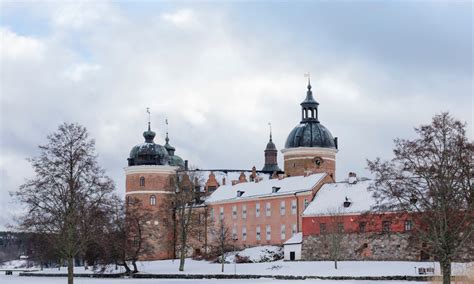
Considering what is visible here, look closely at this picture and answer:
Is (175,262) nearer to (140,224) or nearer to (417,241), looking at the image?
(140,224)

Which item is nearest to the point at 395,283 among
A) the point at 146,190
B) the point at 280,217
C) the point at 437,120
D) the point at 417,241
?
the point at 417,241

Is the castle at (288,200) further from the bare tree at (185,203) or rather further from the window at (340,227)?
the bare tree at (185,203)

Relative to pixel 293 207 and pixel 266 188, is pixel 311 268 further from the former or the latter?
pixel 266 188

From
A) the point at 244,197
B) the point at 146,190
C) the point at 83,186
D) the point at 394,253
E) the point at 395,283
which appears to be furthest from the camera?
the point at 146,190

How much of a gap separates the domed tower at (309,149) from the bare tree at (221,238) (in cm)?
1188

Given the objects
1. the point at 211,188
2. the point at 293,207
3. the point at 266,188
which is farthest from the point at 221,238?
the point at 211,188

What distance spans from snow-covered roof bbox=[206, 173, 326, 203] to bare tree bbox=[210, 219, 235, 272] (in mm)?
3473

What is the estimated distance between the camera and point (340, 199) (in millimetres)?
84312

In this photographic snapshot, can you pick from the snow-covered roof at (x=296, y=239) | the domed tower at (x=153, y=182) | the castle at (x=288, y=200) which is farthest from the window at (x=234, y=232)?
the snow-covered roof at (x=296, y=239)

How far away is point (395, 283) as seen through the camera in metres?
56.7

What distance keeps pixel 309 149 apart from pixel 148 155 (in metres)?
20.1

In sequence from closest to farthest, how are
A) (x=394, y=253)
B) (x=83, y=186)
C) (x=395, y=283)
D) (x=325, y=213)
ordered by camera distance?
(x=83, y=186)
(x=395, y=283)
(x=394, y=253)
(x=325, y=213)

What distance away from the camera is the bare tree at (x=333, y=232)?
77688 millimetres

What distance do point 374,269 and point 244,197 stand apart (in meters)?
31.8
